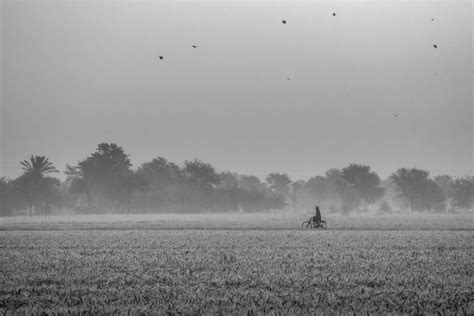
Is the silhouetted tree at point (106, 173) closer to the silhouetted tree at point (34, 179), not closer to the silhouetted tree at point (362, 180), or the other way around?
the silhouetted tree at point (34, 179)

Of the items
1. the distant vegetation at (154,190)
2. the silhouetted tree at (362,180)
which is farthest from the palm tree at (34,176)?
the silhouetted tree at (362,180)

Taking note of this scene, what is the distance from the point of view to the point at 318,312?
1164 centimetres

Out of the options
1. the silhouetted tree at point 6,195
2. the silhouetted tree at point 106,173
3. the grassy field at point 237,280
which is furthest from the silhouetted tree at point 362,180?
the grassy field at point 237,280

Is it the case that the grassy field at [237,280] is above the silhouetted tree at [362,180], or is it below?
below

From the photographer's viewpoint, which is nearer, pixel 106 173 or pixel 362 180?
pixel 106 173

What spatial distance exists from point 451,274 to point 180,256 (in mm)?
10437

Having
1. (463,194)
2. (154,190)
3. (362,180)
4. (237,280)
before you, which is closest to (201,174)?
(154,190)

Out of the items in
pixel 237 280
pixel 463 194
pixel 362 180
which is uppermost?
pixel 362 180

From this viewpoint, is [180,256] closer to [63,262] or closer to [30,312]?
[63,262]

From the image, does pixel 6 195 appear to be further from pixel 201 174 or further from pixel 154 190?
pixel 201 174

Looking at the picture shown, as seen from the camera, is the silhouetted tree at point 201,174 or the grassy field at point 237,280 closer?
the grassy field at point 237,280

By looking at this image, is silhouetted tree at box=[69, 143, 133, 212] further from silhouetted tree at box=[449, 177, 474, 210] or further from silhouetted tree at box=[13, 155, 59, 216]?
silhouetted tree at box=[449, 177, 474, 210]

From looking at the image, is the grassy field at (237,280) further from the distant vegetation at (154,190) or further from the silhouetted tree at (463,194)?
the silhouetted tree at (463,194)

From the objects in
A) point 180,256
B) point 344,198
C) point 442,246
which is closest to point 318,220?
point 442,246
